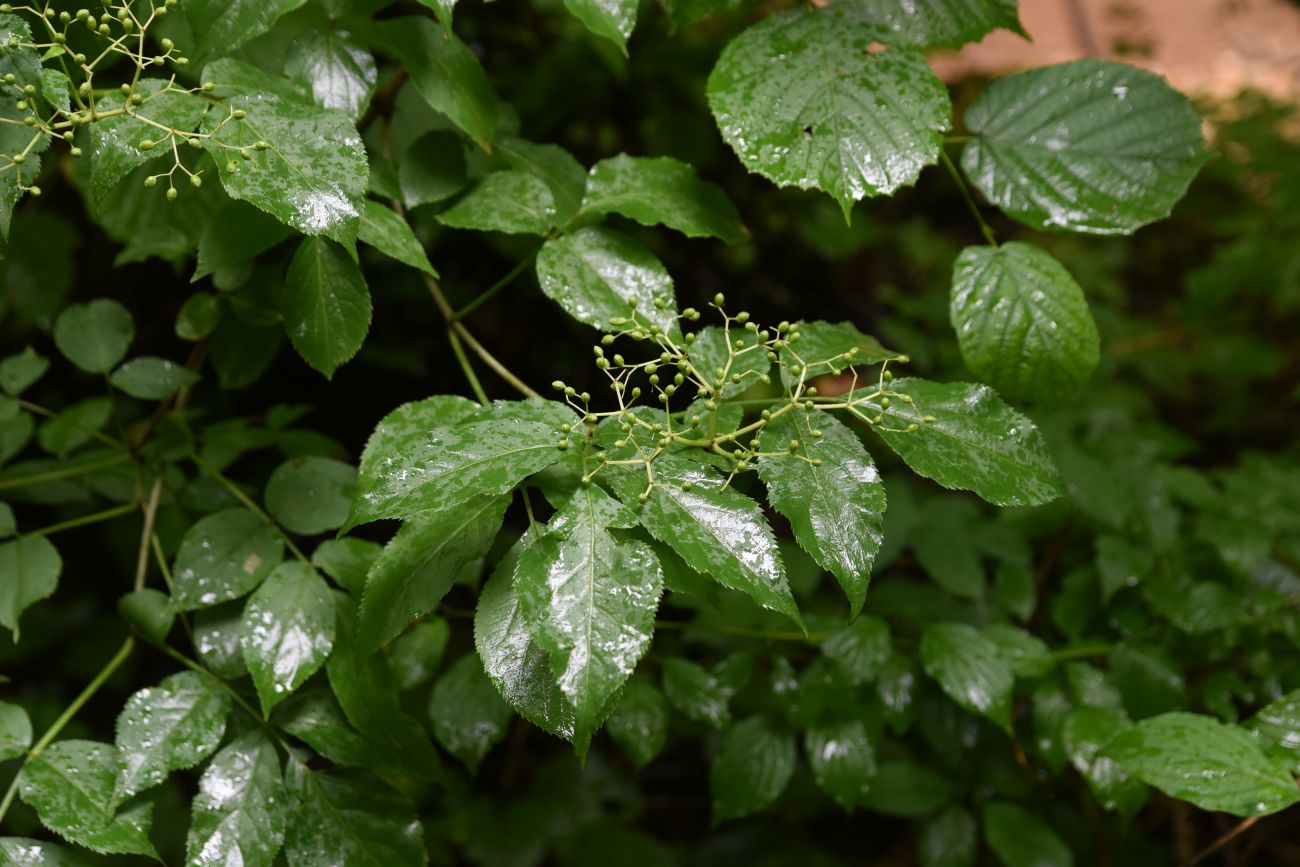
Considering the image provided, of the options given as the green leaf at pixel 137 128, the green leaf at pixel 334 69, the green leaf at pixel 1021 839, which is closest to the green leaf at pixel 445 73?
the green leaf at pixel 334 69

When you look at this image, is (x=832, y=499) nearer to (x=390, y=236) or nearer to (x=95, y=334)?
(x=390, y=236)

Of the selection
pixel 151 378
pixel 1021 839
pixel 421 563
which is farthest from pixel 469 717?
pixel 1021 839

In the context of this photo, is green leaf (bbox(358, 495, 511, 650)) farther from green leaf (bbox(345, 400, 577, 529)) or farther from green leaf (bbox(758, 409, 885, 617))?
green leaf (bbox(758, 409, 885, 617))

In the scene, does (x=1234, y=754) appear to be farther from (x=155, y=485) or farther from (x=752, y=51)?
(x=155, y=485)

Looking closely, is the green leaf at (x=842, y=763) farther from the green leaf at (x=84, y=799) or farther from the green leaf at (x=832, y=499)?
the green leaf at (x=84, y=799)

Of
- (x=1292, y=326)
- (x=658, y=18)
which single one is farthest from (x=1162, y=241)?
(x=658, y=18)
